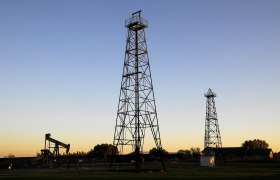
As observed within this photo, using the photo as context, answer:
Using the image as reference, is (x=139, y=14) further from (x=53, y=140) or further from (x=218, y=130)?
(x=218, y=130)

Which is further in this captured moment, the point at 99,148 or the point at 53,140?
the point at 99,148

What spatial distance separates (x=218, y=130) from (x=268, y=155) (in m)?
35.9

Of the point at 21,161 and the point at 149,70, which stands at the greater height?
the point at 149,70

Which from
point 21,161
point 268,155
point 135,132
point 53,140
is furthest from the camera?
point 268,155

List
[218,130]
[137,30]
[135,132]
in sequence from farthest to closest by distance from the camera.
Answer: [218,130] < [137,30] < [135,132]

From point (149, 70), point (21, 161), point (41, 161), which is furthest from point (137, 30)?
point (21, 161)

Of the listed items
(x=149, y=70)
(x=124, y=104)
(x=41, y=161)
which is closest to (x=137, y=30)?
(x=149, y=70)

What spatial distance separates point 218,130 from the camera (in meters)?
76.2

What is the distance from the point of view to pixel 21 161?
6059 cm

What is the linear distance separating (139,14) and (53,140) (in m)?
25.3

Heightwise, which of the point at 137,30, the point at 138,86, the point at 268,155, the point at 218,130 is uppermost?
the point at 137,30

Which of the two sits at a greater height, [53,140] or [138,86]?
[138,86]

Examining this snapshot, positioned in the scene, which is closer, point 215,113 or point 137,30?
point 137,30

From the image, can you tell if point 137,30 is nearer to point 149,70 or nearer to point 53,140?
point 149,70
